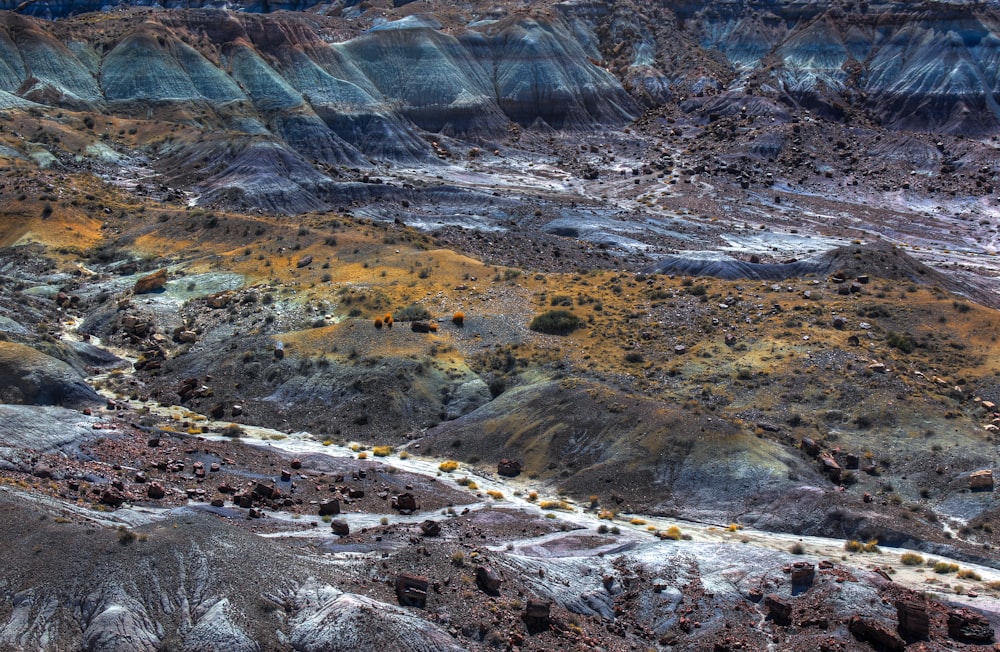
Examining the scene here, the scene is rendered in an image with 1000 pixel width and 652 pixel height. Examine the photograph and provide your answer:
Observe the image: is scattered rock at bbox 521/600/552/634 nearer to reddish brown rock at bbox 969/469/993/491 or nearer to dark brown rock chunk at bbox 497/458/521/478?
dark brown rock chunk at bbox 497/458/521/478

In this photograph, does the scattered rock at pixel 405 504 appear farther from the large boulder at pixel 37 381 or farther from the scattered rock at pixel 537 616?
the large boulder at pixel 37 381

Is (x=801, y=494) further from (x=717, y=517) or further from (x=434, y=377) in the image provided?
(x=434, y=377)

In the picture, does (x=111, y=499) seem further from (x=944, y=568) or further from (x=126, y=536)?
(x=944, y=568)

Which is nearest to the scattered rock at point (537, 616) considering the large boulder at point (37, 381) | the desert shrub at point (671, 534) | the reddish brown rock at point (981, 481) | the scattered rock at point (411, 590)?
the scattered rock at point (411, 590)

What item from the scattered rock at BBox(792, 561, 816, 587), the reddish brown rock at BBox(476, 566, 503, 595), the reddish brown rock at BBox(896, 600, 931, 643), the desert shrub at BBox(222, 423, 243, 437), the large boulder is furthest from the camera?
the desert shrub at BBox(222, 423, 243, 437)

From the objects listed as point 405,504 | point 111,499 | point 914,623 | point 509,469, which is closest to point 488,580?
point 405,504

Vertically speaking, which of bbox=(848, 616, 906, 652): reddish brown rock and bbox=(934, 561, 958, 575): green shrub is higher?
bbox=(848, 616, 906, 652): reddish brown rock

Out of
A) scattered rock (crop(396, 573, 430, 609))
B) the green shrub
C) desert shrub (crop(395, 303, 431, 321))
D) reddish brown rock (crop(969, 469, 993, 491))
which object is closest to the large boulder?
desert shrub (crop(395, 303, 431, 321))

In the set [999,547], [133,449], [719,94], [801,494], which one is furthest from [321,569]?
[719,94]
